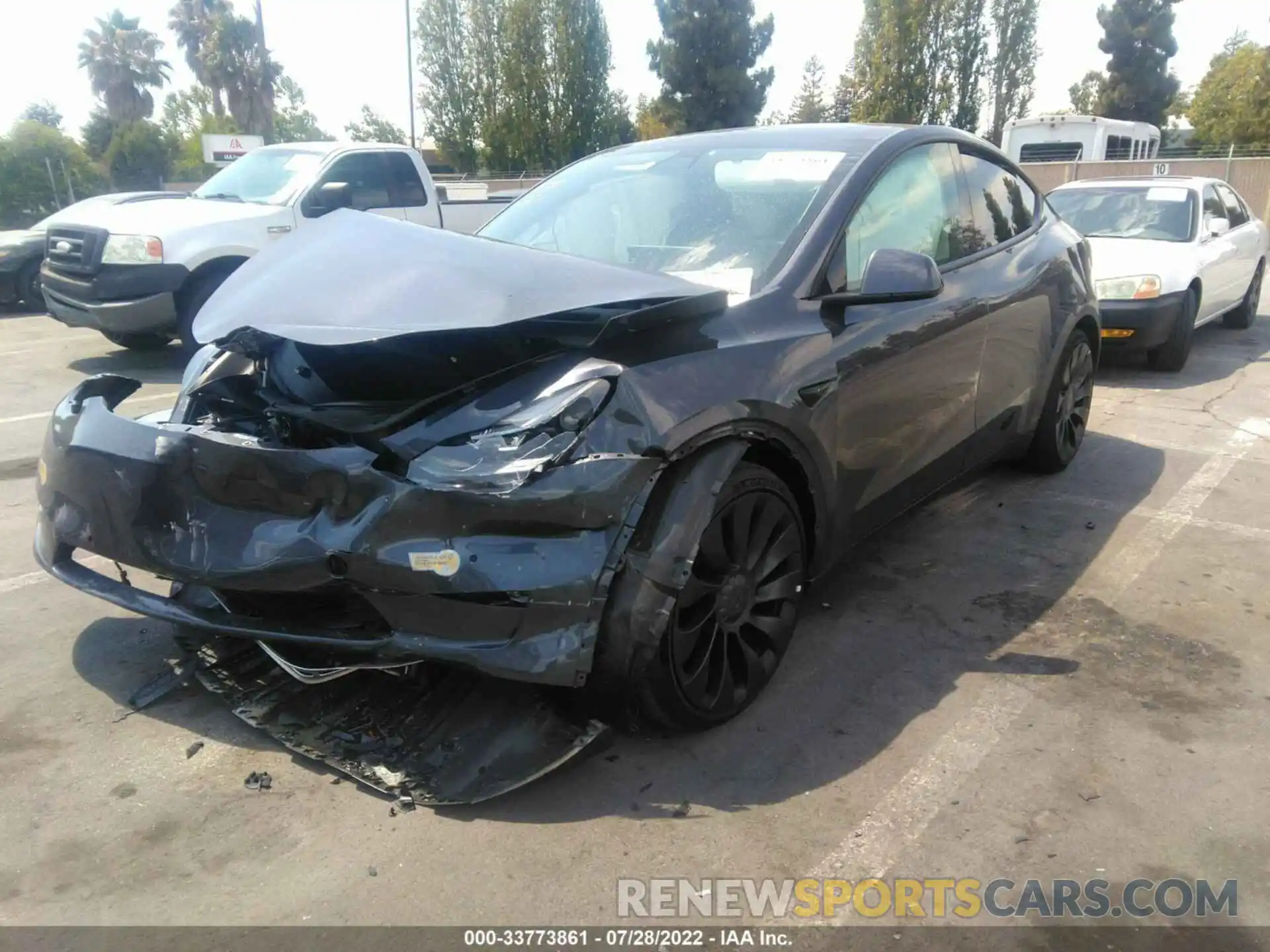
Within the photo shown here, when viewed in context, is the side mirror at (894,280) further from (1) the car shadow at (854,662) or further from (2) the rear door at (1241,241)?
(2) the rear door at (1241,241)

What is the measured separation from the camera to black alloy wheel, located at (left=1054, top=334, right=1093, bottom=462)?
5227 mm

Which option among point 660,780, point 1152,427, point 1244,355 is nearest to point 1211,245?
point 1244,355

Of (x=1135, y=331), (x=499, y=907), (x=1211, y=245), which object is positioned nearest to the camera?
(x=499, y=907)

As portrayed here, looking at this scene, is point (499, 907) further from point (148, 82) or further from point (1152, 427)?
point (148, 82)

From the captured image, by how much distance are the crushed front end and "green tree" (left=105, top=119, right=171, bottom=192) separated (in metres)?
41.2

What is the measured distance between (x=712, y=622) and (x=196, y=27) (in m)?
54.5

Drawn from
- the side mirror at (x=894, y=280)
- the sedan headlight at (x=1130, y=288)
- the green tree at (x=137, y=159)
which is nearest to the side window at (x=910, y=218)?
the side mirror at (x=894, y=280)

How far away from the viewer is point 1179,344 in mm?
8289

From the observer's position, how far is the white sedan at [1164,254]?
8070 mm

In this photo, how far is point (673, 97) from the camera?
48906mm

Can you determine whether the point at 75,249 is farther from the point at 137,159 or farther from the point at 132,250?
the point at 137,159

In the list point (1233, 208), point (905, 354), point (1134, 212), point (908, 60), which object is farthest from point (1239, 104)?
point (905, 354)

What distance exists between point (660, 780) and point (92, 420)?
1.93 meters

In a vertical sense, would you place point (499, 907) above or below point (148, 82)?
below
